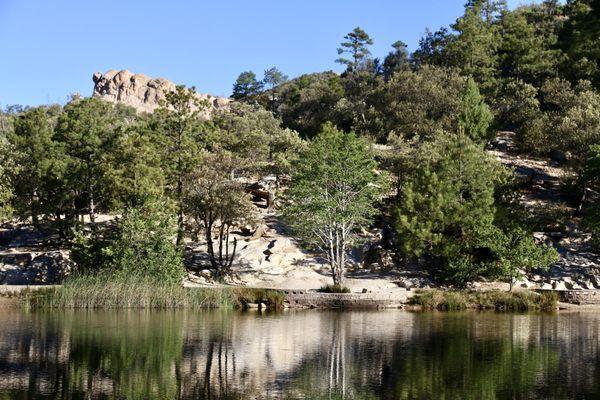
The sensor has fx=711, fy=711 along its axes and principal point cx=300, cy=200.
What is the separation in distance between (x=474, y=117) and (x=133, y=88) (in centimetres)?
9925

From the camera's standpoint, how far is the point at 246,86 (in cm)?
12644

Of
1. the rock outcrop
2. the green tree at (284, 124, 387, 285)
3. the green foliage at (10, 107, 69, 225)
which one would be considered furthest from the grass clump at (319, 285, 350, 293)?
the rock outcrop

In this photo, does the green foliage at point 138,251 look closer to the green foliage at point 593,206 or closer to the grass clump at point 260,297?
the grass clump at point 260,297

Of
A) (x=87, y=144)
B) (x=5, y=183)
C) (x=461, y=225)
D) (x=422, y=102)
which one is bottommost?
(x=461, y=225)

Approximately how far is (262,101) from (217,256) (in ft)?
230

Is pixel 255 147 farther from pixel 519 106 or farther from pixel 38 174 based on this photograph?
pixel 519 106

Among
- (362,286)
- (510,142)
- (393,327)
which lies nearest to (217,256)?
(362,286)

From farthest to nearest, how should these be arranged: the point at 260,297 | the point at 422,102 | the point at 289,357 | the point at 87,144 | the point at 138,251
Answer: the point at 422,102 < the point at 87,144 < the point at 138,251 < the point at 260,297 < the point at 289,357

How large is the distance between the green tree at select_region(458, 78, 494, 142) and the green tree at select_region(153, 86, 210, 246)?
29.6 metres

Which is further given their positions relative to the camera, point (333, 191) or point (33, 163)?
point (33, 163)

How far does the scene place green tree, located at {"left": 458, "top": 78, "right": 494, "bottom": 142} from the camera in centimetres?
6925

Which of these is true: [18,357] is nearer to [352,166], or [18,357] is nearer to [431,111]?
[352,166]

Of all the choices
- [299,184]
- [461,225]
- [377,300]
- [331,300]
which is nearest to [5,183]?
[299,184]

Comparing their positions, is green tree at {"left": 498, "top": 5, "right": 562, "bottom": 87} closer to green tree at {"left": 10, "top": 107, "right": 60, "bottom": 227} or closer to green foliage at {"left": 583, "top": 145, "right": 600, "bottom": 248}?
green foliage at {"left": 583, "top": 145, "right": 600, "bottom": 248}
